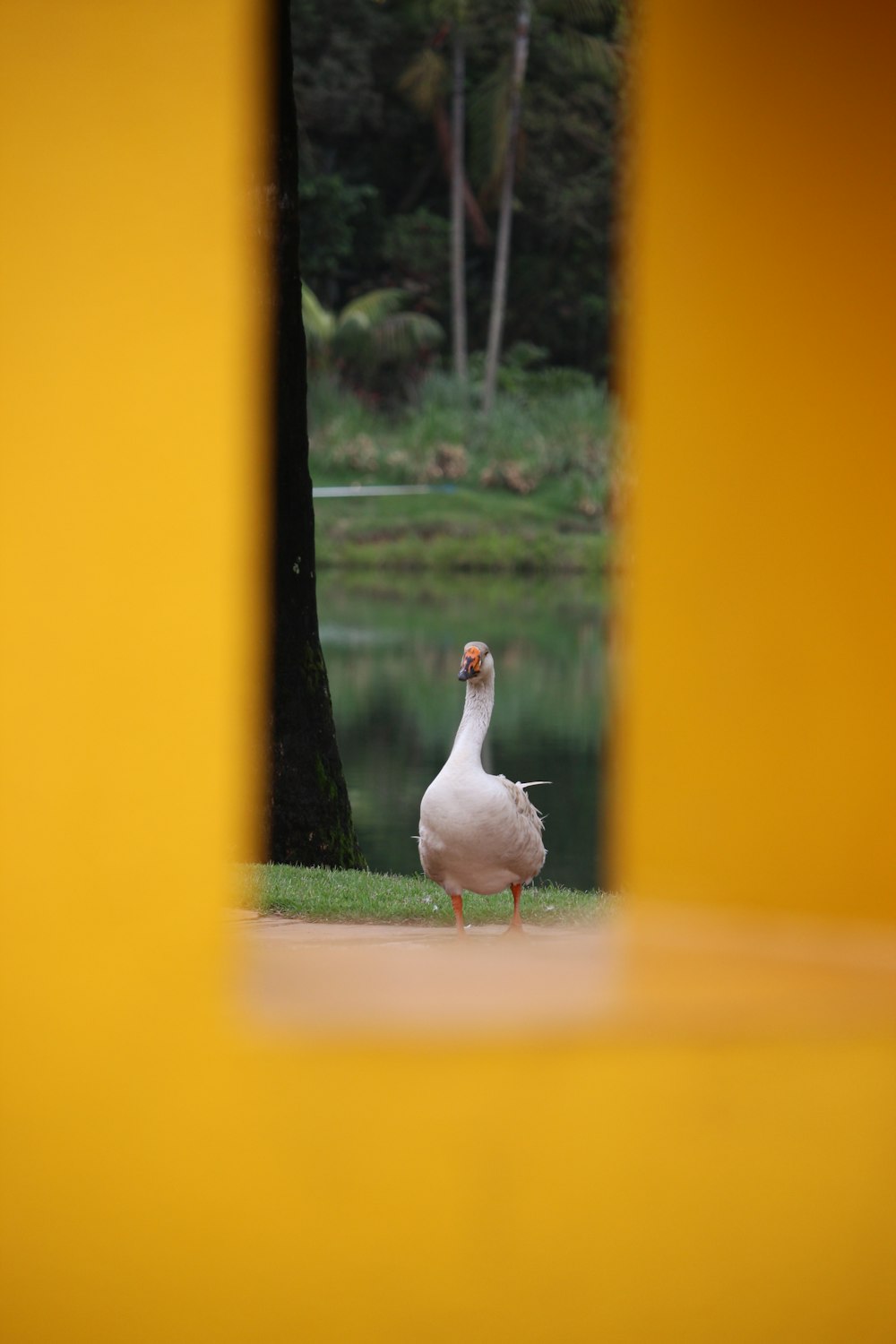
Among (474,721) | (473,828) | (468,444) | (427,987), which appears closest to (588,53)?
(468,444)

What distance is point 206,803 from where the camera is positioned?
111 inches

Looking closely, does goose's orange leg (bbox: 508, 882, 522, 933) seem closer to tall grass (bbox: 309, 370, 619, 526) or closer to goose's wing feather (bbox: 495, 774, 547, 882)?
goose's wing feather (bbox: 495, 774, 547, 882)

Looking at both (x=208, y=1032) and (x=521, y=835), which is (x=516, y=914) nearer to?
(x=521, y=835)

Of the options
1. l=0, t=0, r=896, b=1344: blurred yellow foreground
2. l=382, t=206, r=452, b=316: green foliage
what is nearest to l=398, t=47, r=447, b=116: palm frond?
l=382, t=206, r=452, b=316: green foliage

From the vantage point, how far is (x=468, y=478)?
82.8 feet

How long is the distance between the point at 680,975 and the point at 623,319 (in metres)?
1.18

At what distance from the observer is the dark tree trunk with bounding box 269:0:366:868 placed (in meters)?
7.73

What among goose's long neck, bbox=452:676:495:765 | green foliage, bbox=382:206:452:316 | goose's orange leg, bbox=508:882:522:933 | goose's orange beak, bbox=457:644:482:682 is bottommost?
goose's orange leg, bbox=508:882:522:933

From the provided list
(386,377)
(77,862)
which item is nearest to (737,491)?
(77,862)

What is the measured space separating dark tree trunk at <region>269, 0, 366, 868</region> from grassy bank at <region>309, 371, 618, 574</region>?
15626 mm

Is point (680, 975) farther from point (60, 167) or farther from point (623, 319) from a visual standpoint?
point (60, 167)

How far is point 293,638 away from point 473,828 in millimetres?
2969

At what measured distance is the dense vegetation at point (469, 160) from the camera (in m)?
27.6

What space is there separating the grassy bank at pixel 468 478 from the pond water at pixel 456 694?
1.48ft
